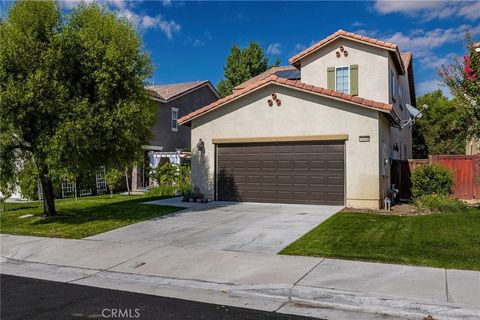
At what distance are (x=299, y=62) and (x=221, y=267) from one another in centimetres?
1345

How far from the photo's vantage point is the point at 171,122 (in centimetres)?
2719

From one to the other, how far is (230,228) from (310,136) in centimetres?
527

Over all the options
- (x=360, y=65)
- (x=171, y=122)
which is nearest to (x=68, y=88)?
(x=360, y=65)

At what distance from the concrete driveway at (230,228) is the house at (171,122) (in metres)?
10.9

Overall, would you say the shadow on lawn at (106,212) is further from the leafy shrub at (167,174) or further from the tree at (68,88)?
the leafy shrub at (167,174)

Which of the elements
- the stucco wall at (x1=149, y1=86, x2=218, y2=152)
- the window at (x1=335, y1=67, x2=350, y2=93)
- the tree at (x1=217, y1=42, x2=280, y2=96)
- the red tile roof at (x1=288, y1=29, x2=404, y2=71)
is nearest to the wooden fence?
the window at (x1=335, y1=67, x2=350, y2=93)

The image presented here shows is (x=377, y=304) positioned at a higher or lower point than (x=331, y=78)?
lower

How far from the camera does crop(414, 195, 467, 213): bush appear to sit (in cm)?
1265

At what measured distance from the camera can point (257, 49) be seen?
156 ft

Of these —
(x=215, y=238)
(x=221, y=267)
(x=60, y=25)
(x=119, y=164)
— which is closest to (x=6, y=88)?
(x=60, y=25)

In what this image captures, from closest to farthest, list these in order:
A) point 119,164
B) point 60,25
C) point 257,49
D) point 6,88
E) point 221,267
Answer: point 221,267 < point 6,88 < point 60,25 < point 119,164 < point 257,49

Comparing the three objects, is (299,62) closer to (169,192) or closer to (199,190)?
(199,190)

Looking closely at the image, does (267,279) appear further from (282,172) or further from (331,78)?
(331,78)

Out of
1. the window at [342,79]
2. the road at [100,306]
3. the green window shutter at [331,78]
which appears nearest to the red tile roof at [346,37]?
the green window shutter at [331,78]
